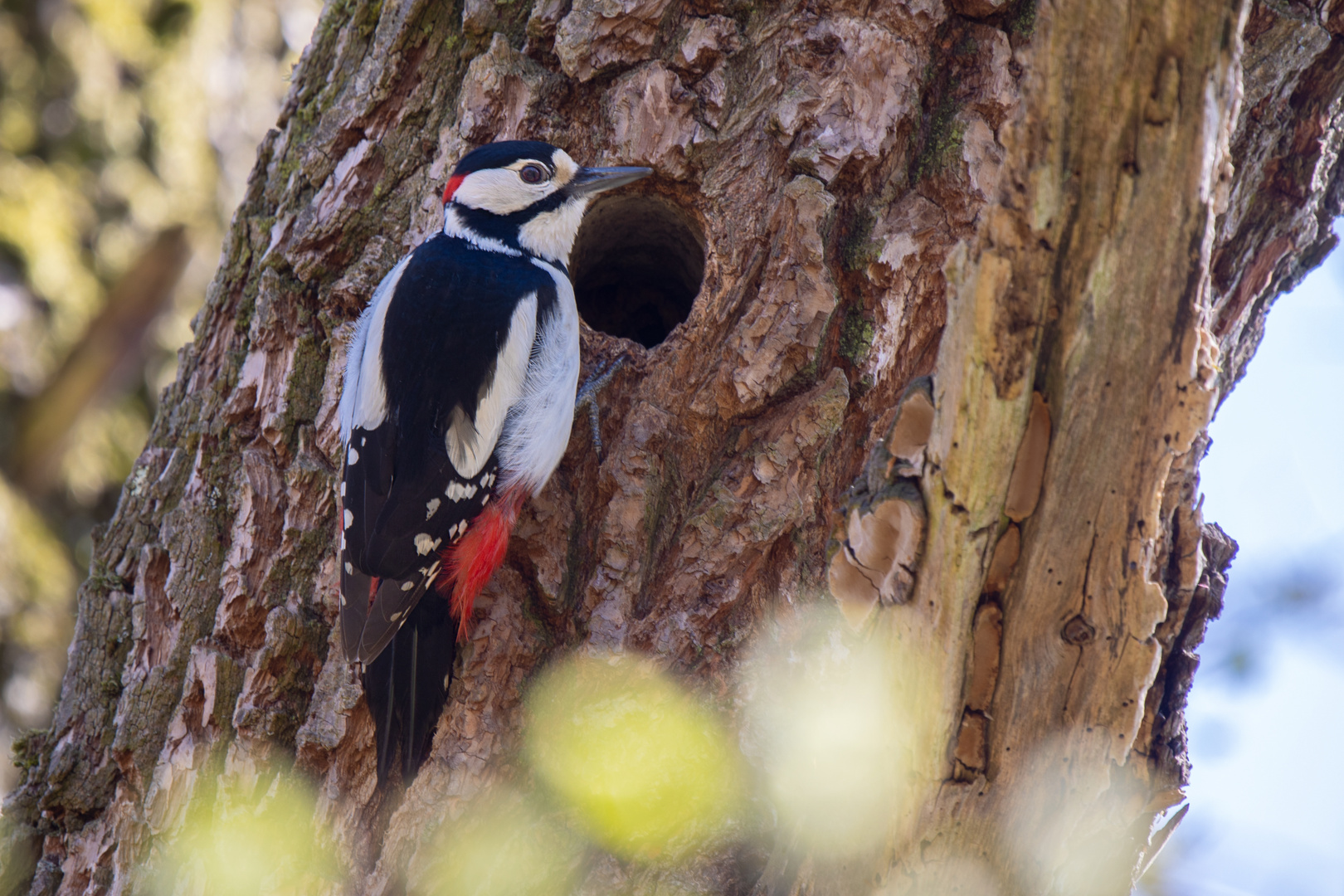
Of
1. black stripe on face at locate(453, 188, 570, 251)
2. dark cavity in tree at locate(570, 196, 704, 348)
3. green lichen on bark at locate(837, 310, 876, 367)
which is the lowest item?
green lichen on bark at locate(837, 310, 876, 367)

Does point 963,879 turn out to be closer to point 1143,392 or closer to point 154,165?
point 1143,392

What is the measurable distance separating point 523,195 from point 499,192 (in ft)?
0.27

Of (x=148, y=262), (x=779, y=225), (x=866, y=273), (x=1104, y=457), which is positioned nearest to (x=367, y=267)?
(x=779, y=225)

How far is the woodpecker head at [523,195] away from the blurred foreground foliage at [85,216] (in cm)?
182

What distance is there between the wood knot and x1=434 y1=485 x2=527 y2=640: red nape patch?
1277 millimetres

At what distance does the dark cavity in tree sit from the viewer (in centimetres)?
302

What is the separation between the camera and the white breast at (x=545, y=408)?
2.28 m

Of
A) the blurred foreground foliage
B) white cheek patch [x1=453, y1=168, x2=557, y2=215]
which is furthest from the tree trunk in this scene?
the blurred foreground foliage

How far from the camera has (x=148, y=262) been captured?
4.39m

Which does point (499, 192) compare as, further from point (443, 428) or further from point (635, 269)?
point (635, 269)

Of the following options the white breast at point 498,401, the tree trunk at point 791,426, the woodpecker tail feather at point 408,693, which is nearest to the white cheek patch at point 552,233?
the tree trunk at point 791,426

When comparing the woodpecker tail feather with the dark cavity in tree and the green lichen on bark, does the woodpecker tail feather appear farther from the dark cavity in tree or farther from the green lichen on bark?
the dark cavity in tree

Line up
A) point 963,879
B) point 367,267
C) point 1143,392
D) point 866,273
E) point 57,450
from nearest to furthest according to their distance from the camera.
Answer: point 1143,392 → point 963,879 → point 866,273 → point 367,267 → point 57,450

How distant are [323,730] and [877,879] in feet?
3.97
